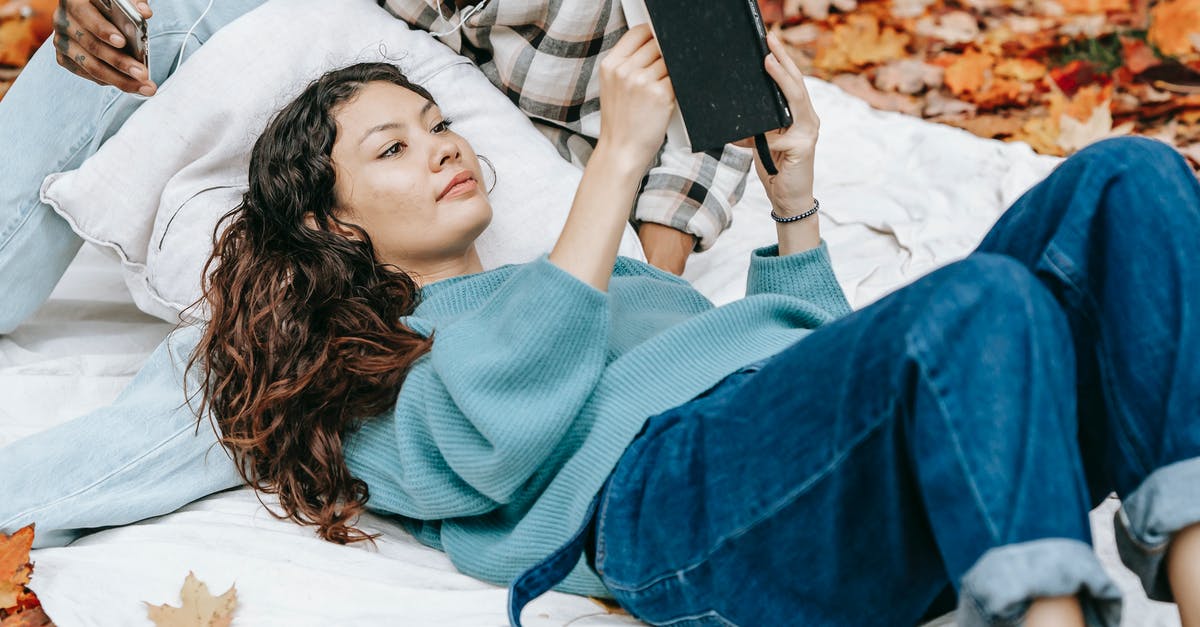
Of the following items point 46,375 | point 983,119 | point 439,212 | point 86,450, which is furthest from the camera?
point 983,119

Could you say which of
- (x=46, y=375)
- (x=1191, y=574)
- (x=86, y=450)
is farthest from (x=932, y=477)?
(x=46, y=375)

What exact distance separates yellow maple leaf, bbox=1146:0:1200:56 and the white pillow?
202 centimetres

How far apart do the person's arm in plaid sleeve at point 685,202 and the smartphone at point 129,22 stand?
98cm

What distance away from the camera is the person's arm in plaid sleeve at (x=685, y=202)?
2264 millimetres

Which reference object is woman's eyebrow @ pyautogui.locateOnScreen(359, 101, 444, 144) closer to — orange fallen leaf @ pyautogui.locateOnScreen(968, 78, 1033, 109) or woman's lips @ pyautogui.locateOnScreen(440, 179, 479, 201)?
woman's lips @ pyautogui.locateOnScreen(440, 179, 479, 201)

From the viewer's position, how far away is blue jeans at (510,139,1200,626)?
3.22 ft

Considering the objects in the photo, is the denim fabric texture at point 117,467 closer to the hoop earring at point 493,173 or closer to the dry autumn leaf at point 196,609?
the dry autumn leaf at point 196,609

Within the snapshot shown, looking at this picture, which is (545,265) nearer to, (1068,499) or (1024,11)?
(1068,499)

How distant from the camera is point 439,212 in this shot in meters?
1.72

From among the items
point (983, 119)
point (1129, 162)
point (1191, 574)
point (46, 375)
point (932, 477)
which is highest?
point (1129, 162)

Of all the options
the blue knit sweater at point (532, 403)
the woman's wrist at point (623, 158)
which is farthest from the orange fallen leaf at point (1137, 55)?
the woman's wrist at point (623, 158)

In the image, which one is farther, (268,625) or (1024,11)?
(1024,11)

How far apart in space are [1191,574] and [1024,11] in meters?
2.96

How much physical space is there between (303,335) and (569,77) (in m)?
0.92
